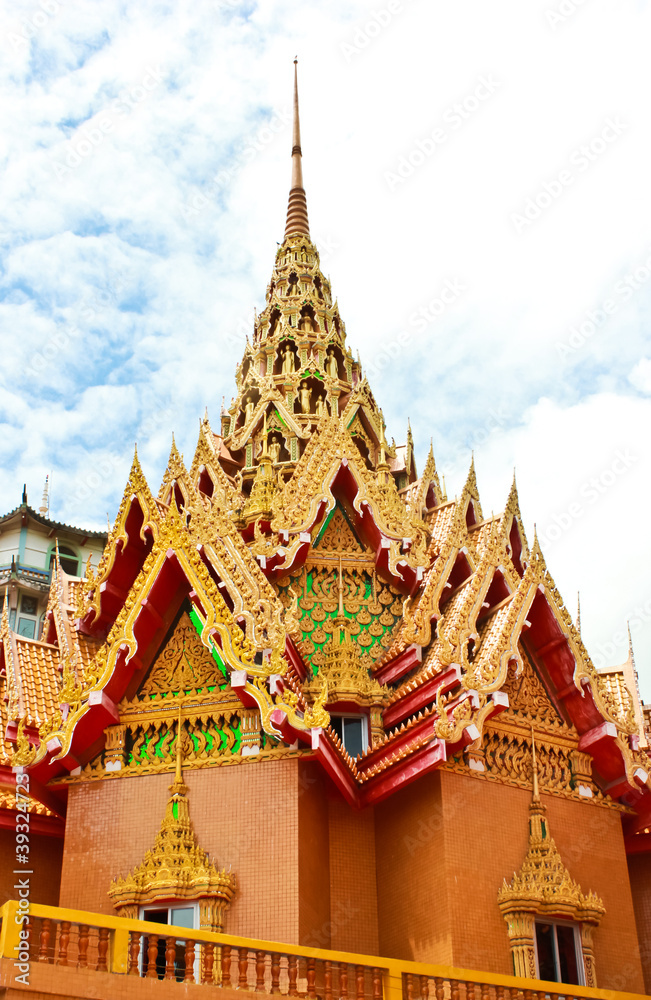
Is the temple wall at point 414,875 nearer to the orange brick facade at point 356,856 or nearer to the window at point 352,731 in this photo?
the orange brick facade at point 356,856

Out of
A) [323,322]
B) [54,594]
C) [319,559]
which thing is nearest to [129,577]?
[54,594]

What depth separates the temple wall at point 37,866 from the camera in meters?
15.1

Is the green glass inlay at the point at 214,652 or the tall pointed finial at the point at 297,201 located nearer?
the green glass inlay at the point at 214,652

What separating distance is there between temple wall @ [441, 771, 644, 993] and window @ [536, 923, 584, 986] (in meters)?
0.31

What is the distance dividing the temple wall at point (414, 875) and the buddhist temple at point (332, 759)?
0.03 metres

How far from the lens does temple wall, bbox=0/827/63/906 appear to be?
15125 millimetres

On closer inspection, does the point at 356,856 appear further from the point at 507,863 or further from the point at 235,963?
the point at 235,963

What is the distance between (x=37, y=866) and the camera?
608 inches

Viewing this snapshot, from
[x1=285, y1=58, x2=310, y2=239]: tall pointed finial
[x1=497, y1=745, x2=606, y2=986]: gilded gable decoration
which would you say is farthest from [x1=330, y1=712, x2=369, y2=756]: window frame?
[x1=285, y1=58, x2=310, y2=239]: tall pointed finial

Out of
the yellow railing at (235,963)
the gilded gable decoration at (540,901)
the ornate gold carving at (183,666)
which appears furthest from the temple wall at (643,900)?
the ornate gold carving at (183,666)

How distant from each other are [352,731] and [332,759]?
2.19m

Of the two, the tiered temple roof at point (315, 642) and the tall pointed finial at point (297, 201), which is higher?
the tall pointed finial at point (297, 201)

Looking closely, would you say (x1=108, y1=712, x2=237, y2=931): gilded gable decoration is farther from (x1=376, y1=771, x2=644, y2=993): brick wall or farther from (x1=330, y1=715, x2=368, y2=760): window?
(x1=330, y1=715, x2=368, y2=760): window

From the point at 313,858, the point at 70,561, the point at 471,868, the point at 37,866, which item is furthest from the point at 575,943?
the point at 70,561
